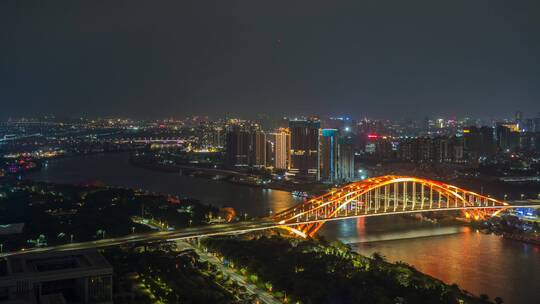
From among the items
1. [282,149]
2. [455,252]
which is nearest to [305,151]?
[282,149]

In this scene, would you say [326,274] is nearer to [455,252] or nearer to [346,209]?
[455,252]

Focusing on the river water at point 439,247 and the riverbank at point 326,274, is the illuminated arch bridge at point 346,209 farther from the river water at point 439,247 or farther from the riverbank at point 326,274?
the riverbank at point 326,274

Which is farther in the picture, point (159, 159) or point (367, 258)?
point (159, 159)

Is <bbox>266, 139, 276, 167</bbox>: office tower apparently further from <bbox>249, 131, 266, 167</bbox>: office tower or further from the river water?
the river water

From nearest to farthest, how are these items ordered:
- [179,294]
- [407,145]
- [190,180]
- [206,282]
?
[179,294], [206,282], [190,180], [407,145]

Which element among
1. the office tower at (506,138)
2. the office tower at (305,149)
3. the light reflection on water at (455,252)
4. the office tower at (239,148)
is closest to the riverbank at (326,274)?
the light reflection on water at (455,252)

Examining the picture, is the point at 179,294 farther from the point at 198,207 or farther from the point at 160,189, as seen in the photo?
the point at 160,189

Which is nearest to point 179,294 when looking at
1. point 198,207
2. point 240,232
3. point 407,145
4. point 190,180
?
point 240,232
